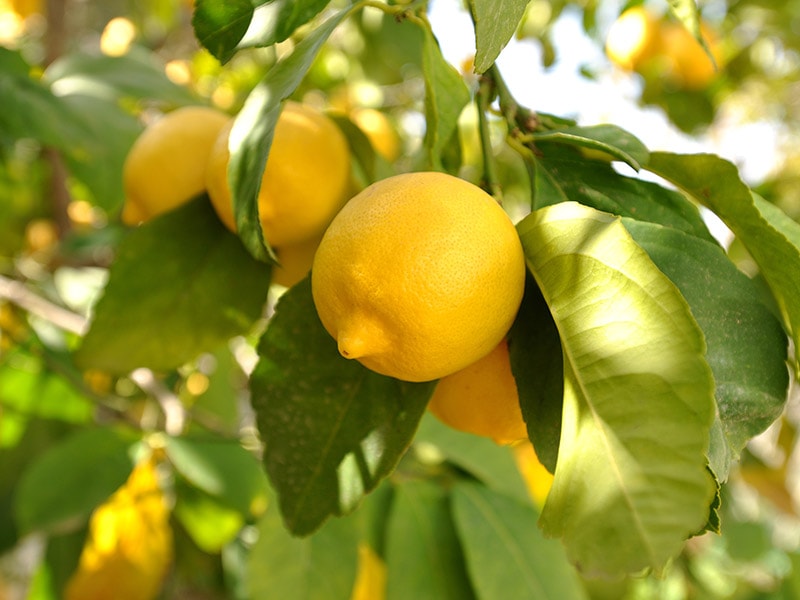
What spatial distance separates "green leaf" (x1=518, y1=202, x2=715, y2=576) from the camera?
0.36 meters

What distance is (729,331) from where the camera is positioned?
0.48 meters

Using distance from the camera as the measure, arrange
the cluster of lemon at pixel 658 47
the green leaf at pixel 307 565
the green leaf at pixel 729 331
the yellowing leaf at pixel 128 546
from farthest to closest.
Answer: the cluster of lemon at pixel 658 47 → the yellowing leaf at pixel 128 546 → the green leaf at pixel 307 565 → the green leaf at pixel 729 331

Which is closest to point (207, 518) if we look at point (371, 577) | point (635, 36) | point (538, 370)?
point (371, 577)

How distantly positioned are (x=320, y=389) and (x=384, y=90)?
1.35m

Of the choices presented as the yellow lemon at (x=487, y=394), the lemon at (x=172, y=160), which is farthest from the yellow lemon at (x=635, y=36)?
the yellow lemon at (x=487, y=394)

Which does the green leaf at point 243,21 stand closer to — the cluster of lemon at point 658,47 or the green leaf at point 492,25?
the green leaf at point 492,25

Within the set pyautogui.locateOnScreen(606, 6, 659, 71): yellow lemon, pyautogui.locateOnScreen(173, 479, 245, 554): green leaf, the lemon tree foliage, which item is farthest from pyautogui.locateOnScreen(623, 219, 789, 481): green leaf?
pyautogui.locateOnScreen(606, 6, 659, 71): yellow lemon

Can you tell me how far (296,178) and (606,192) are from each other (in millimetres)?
233

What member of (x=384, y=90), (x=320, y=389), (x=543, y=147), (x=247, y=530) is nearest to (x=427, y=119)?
(x=543, y=147)

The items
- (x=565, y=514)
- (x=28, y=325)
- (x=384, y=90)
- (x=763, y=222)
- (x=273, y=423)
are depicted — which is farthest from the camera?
(x=384, y=90)

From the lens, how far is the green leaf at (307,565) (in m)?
0.87

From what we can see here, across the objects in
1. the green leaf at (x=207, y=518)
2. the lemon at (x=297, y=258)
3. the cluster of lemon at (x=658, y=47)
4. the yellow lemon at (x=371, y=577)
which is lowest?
the green leaf at (x=207, y=518)

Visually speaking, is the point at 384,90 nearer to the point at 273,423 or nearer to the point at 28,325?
the point at 28,325

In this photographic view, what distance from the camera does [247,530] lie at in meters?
1.36
